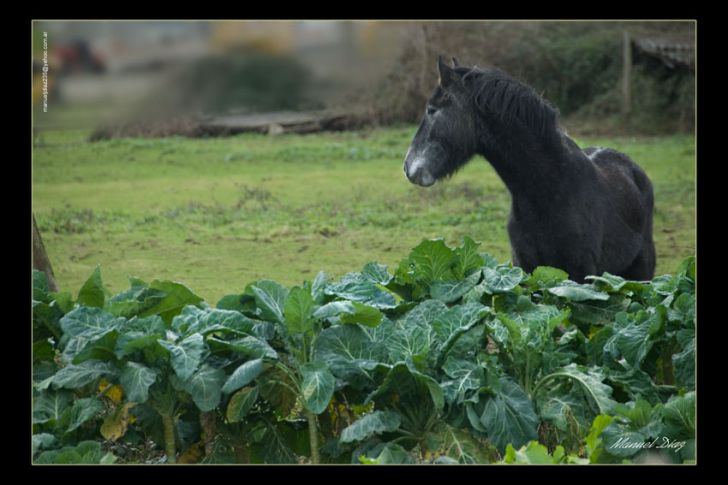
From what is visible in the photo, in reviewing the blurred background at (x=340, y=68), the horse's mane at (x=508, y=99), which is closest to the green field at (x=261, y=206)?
the blurred background at (x=340, y=68)

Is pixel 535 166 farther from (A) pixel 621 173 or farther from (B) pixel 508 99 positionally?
(A) pixel 621 173

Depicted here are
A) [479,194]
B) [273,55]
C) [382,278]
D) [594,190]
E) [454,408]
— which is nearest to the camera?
[454,408]

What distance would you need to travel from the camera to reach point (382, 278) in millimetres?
5270

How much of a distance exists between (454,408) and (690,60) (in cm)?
300

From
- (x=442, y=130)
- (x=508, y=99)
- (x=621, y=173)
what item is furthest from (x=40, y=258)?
(x=621, y=173)

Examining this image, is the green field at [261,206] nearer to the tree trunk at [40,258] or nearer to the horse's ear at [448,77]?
the tree trunk at [40,258]

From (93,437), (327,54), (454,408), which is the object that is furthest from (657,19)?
(93,437)

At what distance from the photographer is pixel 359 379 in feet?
15.0

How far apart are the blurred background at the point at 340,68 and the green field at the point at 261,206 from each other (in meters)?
0.29

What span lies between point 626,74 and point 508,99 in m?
1.50

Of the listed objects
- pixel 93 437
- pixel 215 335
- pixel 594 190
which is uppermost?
pixel 594 190

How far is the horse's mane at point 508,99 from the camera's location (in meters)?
6.02

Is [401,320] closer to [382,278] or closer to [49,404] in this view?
[382,278]

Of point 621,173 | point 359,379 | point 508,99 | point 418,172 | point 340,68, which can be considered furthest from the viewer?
point 621,173
